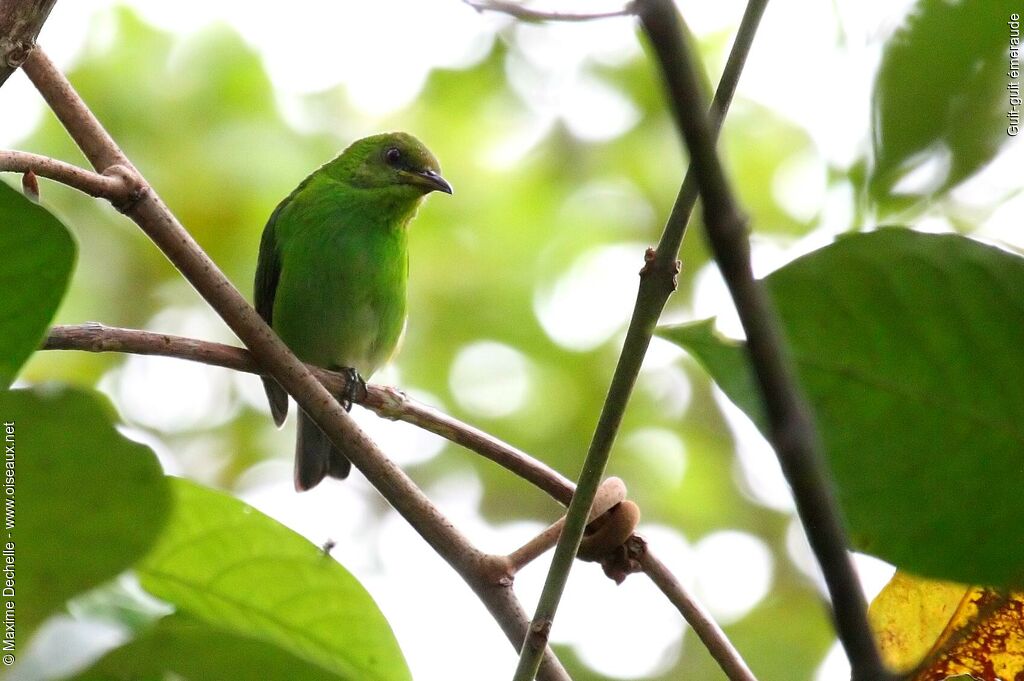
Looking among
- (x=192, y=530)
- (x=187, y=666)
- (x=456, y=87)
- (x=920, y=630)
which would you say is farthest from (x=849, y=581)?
(x=456, y=87)

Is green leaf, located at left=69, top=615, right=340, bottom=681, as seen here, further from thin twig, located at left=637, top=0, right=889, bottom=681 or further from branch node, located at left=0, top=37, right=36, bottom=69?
branch node, located at left=0, top=37, right=36, bottom=69

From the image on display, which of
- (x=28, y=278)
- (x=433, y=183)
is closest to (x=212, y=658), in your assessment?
(x=28, y=278)

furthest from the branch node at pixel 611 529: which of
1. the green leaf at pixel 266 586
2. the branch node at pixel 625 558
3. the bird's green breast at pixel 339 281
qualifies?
the bird's green breast at pixel 339 281

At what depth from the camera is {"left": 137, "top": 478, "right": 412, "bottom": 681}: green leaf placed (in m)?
1.71

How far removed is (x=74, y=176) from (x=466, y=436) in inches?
30.6

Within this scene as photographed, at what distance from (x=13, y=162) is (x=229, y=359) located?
0.48 m

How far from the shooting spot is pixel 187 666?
122 cm

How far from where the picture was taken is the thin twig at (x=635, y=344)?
1.12m

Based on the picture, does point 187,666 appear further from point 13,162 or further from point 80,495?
point 13,162

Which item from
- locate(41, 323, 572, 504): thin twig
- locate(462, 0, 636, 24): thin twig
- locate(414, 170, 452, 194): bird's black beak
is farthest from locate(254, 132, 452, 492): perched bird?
locate(462, 0, 636, 24): thin twig

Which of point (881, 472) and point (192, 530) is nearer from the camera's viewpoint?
point (881, 472)

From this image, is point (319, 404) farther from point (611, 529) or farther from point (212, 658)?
point (212, 658)

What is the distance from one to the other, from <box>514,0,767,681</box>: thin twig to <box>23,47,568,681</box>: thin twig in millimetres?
351

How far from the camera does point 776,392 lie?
2.58 ft
